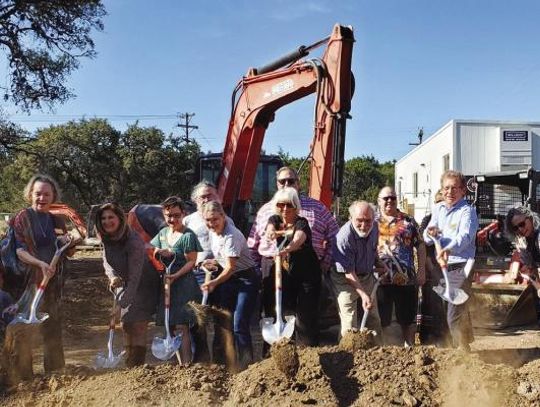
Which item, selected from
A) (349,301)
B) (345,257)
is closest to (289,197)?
(345,257)

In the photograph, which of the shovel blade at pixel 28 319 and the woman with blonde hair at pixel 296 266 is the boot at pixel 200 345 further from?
the shovel blade at pixel 28 319

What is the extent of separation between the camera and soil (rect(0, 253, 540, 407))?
4090 millimetres

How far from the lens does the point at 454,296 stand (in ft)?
17.3

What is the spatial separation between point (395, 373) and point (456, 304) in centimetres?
129

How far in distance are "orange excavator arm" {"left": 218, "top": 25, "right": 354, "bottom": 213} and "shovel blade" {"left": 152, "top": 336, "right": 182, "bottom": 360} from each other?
3.19 metres

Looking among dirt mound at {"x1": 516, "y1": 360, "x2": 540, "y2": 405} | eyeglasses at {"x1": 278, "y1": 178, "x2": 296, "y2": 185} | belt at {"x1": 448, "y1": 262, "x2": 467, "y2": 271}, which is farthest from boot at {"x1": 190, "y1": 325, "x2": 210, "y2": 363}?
dirt mound at {"x1": 516, "y1": 360, "x2": 540, "y2": 405}

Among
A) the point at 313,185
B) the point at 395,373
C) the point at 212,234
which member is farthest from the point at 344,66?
the point at 395,373

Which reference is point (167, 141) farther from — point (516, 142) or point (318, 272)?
point (318, 272)

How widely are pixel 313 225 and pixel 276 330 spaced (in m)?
0.98

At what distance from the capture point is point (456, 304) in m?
5.28

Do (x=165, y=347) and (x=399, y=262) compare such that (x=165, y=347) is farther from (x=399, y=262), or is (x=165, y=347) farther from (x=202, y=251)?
(x=399, y=262)

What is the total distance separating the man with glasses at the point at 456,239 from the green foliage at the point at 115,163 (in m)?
27.6

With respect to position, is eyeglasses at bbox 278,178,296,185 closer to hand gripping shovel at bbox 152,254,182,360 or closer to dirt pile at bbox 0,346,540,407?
hand gripping shovel at bbox 152,254,182,360

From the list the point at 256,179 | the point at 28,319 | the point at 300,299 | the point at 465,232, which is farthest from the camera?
the point at 256,179
